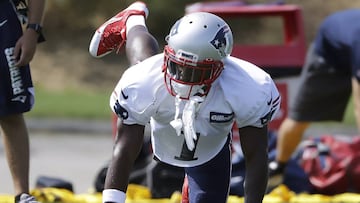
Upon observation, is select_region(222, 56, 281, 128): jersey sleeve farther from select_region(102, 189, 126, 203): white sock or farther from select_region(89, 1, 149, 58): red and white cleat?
select_region(89, 1, 149, 58): red and white cleat

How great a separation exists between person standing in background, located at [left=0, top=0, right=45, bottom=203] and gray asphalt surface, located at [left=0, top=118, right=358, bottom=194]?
2.44 m

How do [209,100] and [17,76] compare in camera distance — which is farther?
[17,76]

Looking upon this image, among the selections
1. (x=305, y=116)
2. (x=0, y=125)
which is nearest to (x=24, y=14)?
(x=0, y=125)

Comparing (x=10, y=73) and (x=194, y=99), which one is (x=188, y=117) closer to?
(x=194, y=99)

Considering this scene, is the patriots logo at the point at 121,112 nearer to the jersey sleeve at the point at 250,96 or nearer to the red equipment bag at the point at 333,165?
the jersey sleeve at the point at 250,96

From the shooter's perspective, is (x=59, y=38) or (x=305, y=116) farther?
(x=59, y=38)

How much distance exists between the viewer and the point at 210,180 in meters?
5.38

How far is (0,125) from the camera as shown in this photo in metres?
6.11

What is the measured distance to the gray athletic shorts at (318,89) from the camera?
802cm

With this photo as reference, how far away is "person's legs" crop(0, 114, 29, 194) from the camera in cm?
607

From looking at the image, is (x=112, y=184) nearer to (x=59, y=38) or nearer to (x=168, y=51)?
(x=168, y=51)

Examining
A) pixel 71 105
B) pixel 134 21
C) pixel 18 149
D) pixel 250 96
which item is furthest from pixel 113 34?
pixel 71 105

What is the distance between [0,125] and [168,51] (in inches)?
58.4

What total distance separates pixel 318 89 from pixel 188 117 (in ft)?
10.7
